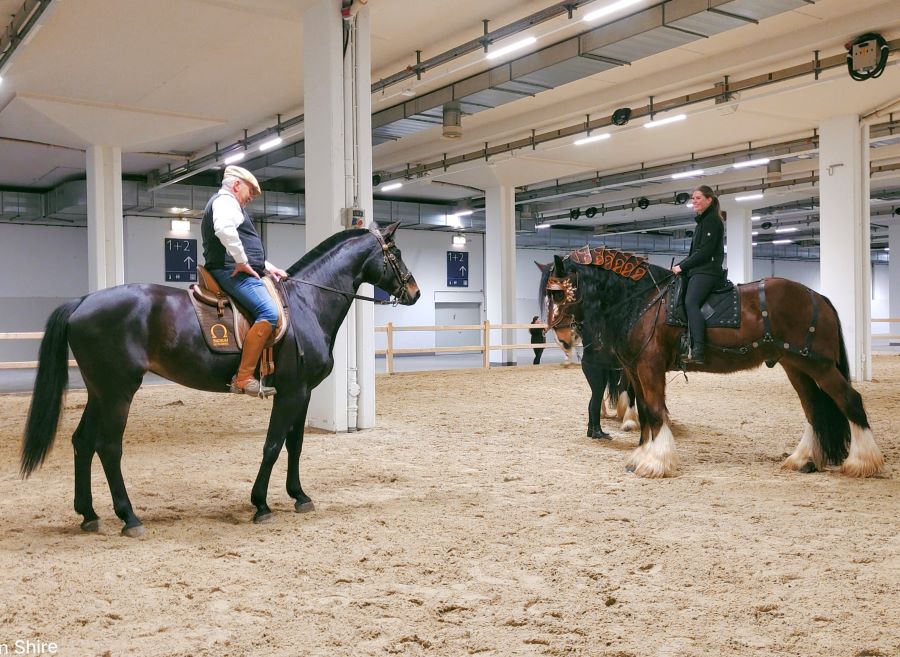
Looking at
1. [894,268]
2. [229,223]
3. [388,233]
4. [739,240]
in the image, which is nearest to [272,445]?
[229,223]

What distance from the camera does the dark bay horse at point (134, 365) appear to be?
4051 mm

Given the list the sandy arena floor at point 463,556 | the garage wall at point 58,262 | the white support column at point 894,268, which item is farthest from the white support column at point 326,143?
the white support column at point 894,268

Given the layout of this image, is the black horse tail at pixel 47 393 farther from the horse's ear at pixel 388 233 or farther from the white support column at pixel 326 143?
the white support column at pixel 326 143

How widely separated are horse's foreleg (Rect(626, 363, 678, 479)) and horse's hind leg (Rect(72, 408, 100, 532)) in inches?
154

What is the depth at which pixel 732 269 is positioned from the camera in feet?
71.7

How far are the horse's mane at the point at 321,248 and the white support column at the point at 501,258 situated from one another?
14643 mm

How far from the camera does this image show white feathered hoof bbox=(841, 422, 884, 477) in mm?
5488

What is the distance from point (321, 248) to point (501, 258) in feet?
49.7

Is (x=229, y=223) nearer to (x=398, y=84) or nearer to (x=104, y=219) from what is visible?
(x=398, y=84)

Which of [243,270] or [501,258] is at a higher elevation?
[501,258]

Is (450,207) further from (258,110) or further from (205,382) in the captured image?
(205,382)

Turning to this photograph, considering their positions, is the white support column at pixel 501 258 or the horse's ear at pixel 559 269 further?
the white support column at pixel 501 258

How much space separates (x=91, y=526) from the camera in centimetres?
420

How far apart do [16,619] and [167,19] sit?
8.15 m
